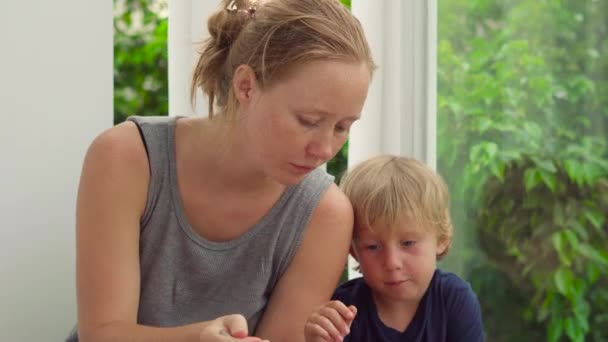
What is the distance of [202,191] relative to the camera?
1499mm

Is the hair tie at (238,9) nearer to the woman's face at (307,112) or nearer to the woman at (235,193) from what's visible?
the woman at (235,193)

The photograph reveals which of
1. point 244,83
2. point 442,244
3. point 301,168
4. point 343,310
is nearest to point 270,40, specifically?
point 244,83

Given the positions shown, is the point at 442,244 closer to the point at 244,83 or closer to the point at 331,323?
the point at 331,323

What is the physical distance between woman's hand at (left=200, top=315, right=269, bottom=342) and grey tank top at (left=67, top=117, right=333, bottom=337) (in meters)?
0.24

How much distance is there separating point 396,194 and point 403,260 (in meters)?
0.11

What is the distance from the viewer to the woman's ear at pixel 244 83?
1.34m

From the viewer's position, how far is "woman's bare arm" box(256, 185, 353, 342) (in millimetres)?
1488

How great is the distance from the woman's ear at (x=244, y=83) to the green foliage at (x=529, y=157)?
74 cm

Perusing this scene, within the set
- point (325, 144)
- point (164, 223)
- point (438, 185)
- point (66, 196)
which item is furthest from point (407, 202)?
point (66, 196)

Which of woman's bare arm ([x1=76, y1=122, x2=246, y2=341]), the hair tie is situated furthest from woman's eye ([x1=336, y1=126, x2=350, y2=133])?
woman's bare arm ([x1=76, y1=122, x2=246, y2=341])

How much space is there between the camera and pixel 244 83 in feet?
4.44

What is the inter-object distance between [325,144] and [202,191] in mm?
299

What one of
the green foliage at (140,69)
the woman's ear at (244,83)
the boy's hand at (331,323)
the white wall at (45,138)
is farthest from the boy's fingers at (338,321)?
the green foliage at (140,69)

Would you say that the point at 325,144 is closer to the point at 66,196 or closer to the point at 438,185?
the point at 438,185
